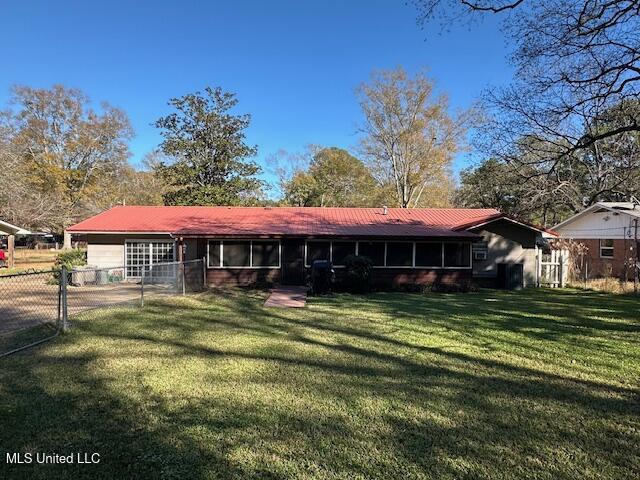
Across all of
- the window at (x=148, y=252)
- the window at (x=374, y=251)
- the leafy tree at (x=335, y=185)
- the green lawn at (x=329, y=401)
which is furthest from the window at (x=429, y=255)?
the leafy tree at (x=335, y=185)

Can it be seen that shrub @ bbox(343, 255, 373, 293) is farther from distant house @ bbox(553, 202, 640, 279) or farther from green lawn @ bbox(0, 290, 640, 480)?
distant house @ bbox(553, 202, 640, 279)

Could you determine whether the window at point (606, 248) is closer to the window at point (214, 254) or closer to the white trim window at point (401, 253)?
the white trim window at point (401, 253)

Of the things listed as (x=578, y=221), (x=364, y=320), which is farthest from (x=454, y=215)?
(x=364, y=320)

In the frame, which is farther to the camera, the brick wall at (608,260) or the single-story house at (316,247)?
the brick wall at (608,260)

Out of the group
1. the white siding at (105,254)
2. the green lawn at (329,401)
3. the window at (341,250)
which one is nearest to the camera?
the green lawn at (329,401)

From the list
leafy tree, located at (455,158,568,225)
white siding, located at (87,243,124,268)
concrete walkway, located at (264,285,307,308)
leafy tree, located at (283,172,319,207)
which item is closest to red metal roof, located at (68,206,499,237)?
white siding, located at (87,243,124,268)

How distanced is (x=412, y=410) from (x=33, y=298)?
12.2 meters

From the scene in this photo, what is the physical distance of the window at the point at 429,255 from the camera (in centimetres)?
1828

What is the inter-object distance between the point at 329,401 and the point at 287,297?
9.29 metres

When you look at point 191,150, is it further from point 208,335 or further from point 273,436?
point 273,436

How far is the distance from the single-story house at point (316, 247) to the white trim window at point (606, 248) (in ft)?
20.8

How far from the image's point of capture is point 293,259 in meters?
18.2

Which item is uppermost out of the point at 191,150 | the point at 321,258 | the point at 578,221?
the point at 191,150

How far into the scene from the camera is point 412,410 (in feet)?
14.8
